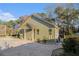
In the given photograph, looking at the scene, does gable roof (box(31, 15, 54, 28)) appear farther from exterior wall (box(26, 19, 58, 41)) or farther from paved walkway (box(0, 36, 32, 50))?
paved walkway (box(0, 36, 32, 50))

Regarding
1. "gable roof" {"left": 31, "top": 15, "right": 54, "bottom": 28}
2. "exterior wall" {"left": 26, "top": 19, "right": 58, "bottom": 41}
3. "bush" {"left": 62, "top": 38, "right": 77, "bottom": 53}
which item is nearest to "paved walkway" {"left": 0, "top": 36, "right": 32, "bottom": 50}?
"exterior wall" {"left": 26, "top": 19, "right": 58, "bottom": 41}

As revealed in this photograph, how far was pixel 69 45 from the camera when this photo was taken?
4.75 metres

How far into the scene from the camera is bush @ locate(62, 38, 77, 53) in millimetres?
4711

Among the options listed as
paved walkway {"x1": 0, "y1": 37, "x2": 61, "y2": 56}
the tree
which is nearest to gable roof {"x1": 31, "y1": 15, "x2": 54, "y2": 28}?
the tree

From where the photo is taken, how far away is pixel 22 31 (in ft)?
15.8

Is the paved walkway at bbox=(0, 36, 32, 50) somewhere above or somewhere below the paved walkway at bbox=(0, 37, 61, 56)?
above

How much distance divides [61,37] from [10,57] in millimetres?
960

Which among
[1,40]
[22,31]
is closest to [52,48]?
[22,31]

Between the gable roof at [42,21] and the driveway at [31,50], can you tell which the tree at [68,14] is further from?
the driveway at [31,50]

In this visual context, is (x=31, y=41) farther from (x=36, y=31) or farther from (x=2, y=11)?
(x=2, y=11)

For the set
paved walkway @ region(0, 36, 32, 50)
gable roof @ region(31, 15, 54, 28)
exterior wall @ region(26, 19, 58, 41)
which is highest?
gable roof @ region(31, 15, 54, 28)

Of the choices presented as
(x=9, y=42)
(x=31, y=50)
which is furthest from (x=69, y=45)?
(x=9, y=42)

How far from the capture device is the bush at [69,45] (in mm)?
4711

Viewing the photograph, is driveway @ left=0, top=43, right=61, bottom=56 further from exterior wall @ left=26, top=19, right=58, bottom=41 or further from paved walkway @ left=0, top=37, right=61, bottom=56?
exterior wall @ left=26, top=19, right=58, bottom=41
